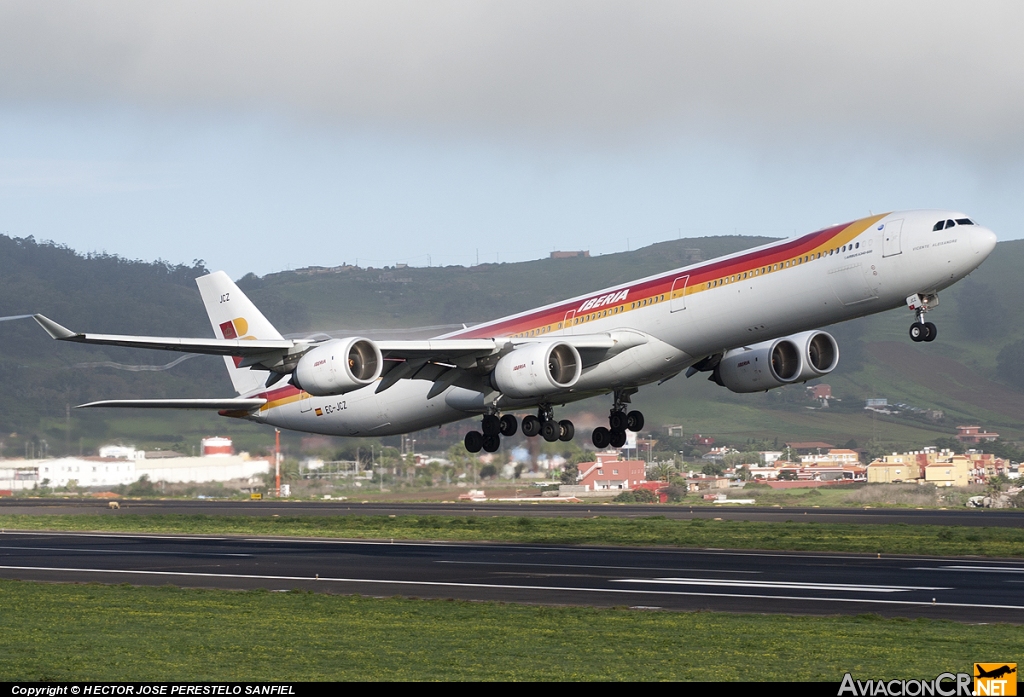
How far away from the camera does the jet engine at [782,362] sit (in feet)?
144

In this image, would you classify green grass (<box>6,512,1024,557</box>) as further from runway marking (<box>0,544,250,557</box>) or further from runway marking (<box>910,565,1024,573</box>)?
runway marking (<box>0,544,250,557</box>)

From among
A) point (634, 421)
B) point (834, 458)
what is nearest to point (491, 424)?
point (634, 421)

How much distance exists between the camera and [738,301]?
37.3 meters

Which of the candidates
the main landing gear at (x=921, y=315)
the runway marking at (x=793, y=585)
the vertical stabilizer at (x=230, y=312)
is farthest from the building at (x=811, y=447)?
the runway marking at (x=793, y=585)

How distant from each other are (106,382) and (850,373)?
112597 mm

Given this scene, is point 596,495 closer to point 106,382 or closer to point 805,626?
point 106,382

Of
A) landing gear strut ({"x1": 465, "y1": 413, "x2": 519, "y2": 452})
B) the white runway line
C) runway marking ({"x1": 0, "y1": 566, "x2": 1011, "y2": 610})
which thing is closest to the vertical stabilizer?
landing gear strut ({"x1": 465, "y1": 413, "x2": 519, "y2": 452})

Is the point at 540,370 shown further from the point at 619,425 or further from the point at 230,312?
the point at 230,312

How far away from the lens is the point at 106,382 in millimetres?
126875

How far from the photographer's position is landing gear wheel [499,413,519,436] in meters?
44.6

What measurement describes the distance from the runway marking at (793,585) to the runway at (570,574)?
25mm

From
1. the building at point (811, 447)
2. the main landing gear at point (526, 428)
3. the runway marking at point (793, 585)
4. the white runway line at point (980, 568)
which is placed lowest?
the white runway line at point (980, 568)

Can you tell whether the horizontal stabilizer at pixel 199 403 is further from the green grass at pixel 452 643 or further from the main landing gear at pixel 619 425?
the green grass at pixel 452 643

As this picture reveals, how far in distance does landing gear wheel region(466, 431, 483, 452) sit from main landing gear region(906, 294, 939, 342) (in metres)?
16.9
